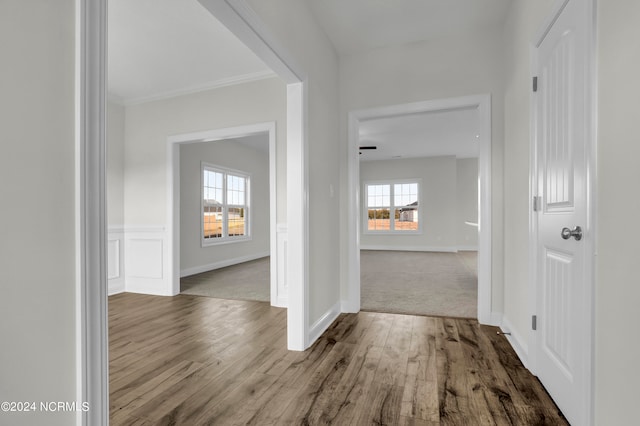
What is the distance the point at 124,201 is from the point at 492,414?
15.3 ft

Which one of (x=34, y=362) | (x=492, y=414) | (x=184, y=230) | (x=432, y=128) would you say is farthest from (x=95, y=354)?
(x=432, y=128)

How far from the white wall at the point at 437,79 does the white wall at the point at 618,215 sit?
1596 millimetres

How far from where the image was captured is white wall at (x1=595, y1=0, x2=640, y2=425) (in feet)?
3.40

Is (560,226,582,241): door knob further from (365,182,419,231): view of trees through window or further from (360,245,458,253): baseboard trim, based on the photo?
(365,182,419,231): view of trees through window

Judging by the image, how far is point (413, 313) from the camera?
3160mm

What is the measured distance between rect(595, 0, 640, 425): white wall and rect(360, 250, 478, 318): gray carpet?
2.01m

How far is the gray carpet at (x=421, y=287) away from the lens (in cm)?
334

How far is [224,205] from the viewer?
21.2 ft

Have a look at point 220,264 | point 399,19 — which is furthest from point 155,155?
point 399,19

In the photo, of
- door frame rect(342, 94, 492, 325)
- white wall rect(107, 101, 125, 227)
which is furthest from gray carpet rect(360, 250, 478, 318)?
white wall rect(107, 101, 125, 227)

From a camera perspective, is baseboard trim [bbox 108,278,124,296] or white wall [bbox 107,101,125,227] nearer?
baseboard trim [bbox 108,278,124,296]

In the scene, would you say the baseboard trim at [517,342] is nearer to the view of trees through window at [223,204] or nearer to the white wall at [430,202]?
the view of trees through window at [223,204]

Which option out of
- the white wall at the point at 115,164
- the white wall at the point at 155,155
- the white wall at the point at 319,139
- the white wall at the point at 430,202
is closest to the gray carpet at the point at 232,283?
the white wall at the point at 155,155

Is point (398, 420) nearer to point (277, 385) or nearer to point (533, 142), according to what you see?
point (277, 385)
